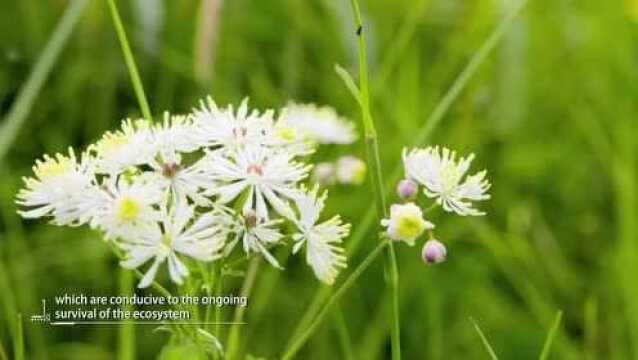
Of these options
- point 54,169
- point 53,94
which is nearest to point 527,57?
point 53,94

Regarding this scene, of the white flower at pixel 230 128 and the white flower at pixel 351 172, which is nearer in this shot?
the white flower at pixel 230 128

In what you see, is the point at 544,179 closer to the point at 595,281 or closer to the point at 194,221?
the point at 595,281

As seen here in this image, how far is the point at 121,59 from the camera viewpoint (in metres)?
1.75

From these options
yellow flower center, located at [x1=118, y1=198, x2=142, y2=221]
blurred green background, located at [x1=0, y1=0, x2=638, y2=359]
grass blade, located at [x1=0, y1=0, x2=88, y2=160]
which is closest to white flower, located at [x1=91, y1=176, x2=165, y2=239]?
yellow flower center, located at [x1=118, y1=198, x2=142, y2=221]

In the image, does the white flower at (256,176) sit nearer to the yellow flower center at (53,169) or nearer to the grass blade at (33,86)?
the yellow flower center at (53,169)

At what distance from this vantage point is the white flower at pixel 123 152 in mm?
729

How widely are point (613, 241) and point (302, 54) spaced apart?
0.55 meters

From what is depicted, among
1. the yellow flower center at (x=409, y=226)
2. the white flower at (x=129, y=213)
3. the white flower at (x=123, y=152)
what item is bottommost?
the yellow flower center at (x=409, y=226)

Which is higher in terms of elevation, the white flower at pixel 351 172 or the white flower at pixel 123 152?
the white flower at pixel 351 172

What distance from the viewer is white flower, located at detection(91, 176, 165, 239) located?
676 mm

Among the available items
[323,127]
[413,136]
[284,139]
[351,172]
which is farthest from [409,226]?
[413,136]

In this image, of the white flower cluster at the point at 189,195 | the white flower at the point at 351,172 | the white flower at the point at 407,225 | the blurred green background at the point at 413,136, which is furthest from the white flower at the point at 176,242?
the blurred green background at the point at 413,136

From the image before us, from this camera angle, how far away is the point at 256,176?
28.2 inches

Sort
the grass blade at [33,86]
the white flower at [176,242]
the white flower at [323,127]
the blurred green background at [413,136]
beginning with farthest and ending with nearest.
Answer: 1. the blurred green background at [413,136]
2. the white flower at [323,127]
3. the grass blade at [33,86]
4. the white flower at [176,242]
